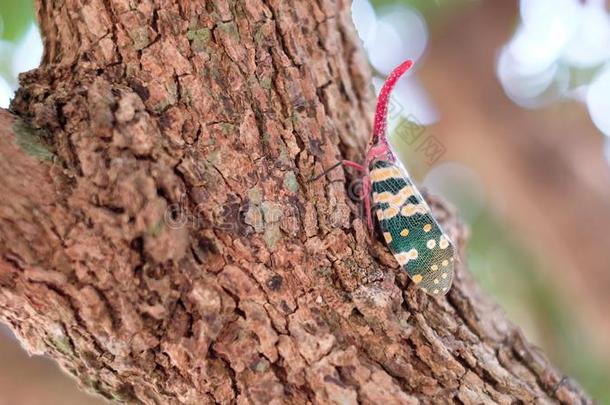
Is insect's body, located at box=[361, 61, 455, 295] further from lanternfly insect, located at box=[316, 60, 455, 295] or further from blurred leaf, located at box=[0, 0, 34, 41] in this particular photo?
blurred leaf, located at box=[0, 0, 34, 41]

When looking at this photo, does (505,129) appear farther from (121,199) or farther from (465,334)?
(121,199)

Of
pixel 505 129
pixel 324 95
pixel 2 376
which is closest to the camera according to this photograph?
pixel 324 95

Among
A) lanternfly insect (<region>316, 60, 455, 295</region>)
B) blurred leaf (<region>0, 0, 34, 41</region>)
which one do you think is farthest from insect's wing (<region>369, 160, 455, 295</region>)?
blurred leaf (<region>0, 0, 34, 41</region>)

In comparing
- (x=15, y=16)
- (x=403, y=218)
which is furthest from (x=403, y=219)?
(x=15, y=16)

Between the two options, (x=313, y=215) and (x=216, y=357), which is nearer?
(x=216, y=357)

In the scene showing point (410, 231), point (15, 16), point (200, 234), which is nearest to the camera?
point (200, 234)

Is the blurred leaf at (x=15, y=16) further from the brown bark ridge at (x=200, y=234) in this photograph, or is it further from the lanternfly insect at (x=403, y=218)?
the lanternfly insect at (x=403, y=218)

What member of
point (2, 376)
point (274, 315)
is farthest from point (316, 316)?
point (2, 376)

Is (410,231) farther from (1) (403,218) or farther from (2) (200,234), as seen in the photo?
(2) (200,234)
